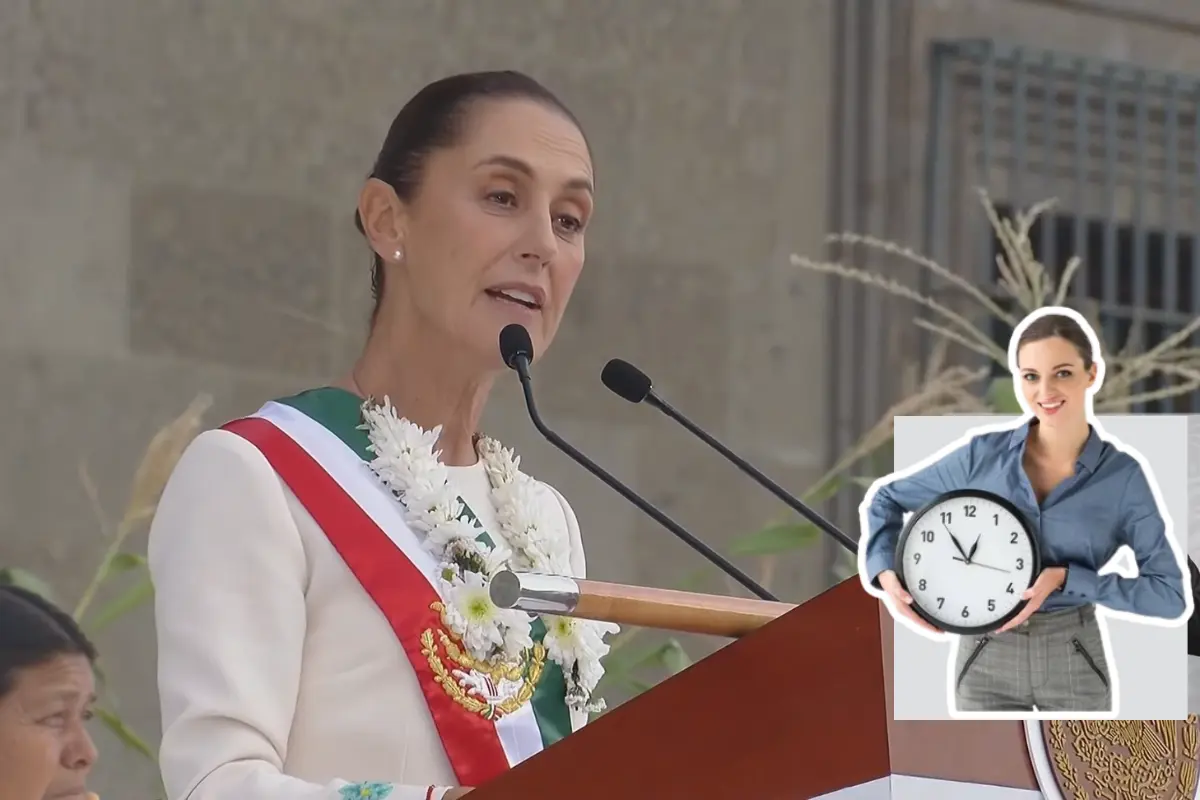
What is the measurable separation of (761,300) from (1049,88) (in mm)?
830

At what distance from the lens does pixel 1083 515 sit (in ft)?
4.99

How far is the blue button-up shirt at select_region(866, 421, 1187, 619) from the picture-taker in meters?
1.51

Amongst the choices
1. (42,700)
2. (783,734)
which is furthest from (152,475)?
(783,734)

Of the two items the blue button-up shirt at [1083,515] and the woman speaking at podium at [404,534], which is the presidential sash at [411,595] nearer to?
the woman speaking at podium at [404,534]

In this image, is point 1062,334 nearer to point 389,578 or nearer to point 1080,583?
point 1080,583

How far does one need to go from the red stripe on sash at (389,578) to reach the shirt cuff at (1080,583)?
721mm

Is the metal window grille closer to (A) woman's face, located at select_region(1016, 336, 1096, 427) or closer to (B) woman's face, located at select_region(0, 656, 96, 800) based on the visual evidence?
(B) woman's face, located at select_region(0, 656, 96, 800)

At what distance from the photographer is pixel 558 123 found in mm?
2363

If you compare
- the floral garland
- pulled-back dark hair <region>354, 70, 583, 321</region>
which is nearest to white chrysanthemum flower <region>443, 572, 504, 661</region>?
the floral garland

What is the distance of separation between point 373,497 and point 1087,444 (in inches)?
33.2

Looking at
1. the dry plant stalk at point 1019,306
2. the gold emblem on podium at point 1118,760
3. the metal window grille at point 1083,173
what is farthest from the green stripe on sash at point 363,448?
the metal window grille at point 1083,173

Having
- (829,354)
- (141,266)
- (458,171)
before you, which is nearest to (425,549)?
(458,171)

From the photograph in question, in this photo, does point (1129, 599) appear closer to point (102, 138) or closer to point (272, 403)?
point (272, 403)

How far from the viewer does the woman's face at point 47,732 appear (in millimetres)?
3045
